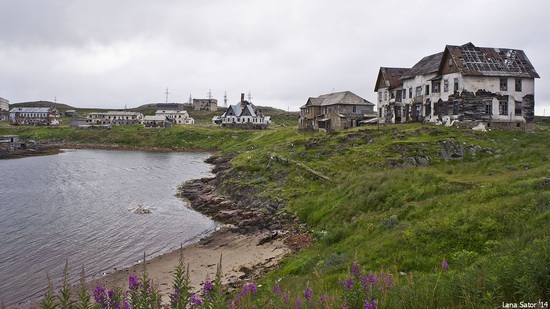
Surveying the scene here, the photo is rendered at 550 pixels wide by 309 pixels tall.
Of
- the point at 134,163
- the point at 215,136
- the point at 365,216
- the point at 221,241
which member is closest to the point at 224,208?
the point at 221,241

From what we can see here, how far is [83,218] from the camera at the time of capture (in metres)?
39.9

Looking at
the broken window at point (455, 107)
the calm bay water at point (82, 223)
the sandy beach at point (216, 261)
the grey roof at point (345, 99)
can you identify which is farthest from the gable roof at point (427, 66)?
the sandy beach at point (216, 261)

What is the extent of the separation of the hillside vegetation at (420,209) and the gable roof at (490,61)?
8.86 meters

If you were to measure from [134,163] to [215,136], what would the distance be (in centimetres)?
4334

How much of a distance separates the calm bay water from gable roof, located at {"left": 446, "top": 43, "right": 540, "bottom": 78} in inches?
1584

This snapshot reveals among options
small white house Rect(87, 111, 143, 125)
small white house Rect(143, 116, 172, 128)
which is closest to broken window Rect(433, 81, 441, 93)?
small white house Rect(143, 116, 172, 128)

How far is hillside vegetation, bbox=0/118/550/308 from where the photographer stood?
8.41 metres

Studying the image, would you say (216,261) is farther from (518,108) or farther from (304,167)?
(518,108)

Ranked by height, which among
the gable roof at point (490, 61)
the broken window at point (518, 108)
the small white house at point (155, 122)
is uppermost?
the gable roof at point (490, 61)

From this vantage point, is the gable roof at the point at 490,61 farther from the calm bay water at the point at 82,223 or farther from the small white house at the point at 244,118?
the small white house at the point at 244,118

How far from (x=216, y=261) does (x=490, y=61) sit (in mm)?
47956

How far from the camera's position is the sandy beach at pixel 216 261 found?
927 inches

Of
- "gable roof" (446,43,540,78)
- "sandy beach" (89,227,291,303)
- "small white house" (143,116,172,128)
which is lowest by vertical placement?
"sandy beach" (89,227,291,303)

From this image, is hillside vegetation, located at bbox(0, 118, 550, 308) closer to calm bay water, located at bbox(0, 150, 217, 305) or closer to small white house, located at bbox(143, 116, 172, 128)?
calm bay water, located at bbox(0, 150, 217, 305)
